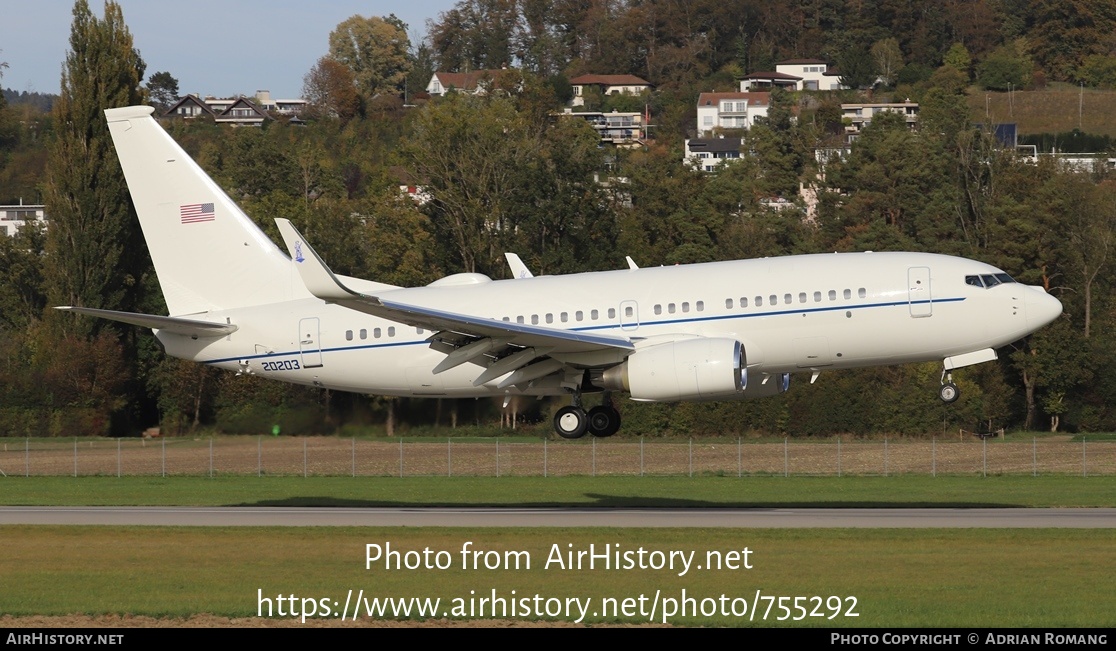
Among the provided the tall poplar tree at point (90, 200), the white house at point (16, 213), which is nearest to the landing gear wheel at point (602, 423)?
the tall poplar tree at point (90, 200)

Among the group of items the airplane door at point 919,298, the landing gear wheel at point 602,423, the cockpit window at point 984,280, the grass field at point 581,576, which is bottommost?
the grass field at point 581,576

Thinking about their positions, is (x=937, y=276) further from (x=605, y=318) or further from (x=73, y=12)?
(x=73, y=12)

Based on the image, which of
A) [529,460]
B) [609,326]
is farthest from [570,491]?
[609,326]

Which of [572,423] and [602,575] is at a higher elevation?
[572,423]

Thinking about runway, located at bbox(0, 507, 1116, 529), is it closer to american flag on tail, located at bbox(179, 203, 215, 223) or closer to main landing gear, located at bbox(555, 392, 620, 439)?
main landing gear, located at bbox(555, 392, 620, 439)

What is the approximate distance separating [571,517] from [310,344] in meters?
8.96

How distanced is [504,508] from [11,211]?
159394 millimetres

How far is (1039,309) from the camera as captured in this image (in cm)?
4272

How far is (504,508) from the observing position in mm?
49438

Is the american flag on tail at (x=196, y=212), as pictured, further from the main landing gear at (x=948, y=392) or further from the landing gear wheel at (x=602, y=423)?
the main landing gear at (x=948, y=392)

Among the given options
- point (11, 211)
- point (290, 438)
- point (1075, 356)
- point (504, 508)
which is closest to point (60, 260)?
point (290, 438)

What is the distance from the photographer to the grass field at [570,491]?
52.5 metres

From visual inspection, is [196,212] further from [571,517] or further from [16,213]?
[16,213]

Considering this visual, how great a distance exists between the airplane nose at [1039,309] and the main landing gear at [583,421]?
448 inches
